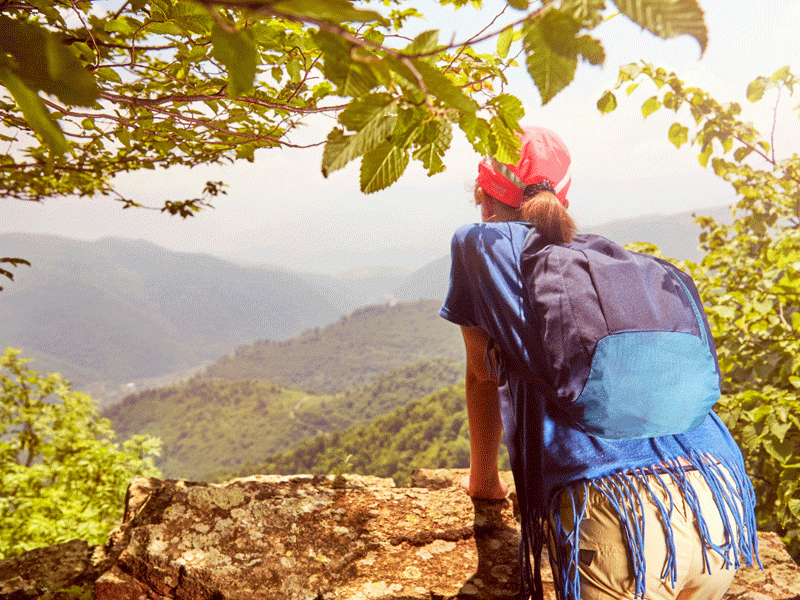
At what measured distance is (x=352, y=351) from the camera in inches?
7047

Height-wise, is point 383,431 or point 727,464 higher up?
point 727,464

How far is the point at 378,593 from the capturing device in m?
1.93

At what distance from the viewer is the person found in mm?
1177

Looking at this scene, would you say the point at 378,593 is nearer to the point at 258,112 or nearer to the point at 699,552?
the point at 699,552

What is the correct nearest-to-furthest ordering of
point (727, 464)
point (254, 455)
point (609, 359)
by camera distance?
point (609, 359) → point (727, 464) → point (254, 455)

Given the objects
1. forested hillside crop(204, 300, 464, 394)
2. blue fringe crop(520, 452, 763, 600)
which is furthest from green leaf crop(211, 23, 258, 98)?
forested hillside crop(204, 300, 464, 394)

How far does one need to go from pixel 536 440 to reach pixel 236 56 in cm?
128

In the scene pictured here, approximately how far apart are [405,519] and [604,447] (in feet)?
5.16

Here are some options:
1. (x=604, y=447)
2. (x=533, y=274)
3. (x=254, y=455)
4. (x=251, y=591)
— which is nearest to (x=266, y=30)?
(x=533, y=274)

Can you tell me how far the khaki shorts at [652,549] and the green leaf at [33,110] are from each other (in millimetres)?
1415

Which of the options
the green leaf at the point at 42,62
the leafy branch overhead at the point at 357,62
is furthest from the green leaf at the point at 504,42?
the green leaf at the point at 42,62

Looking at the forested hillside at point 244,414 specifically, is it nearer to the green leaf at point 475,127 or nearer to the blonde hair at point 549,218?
the blonde hair at point 549,218

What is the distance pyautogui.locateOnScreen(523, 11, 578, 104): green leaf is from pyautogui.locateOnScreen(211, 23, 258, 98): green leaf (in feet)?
1.40

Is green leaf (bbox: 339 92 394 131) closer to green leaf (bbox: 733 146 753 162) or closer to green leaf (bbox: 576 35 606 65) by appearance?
green leaf (bbox: 576 35 606 65)
